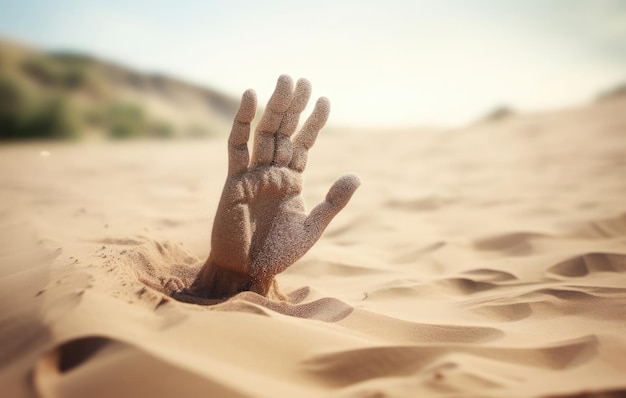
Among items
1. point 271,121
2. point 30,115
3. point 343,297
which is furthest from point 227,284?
point 30,115

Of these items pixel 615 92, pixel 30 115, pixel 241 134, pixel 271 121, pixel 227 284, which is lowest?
pixel 227 284

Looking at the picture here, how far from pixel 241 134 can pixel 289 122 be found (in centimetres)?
28

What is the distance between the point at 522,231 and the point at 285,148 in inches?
82.4

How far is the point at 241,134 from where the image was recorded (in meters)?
2.21

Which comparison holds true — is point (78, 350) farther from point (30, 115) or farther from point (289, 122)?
point (30, 115)

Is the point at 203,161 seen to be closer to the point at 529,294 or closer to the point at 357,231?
the point at 357,231

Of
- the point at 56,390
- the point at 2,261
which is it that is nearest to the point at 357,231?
the point at 2,261

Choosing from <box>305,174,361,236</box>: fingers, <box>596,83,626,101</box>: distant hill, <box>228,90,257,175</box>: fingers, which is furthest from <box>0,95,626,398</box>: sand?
<box>596,83,626,101</box>: distant hill

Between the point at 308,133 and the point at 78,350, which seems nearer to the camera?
the point at 78,350

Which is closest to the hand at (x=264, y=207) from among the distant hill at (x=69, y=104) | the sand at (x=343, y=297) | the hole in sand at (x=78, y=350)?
the sand at (x=343, y=297)

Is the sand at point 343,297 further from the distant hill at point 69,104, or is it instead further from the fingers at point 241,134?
the distant hill at point 69,104

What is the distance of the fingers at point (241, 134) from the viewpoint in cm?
218

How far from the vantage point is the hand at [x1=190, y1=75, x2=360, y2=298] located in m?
2.18

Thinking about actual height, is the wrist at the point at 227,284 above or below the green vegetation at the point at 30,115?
below
